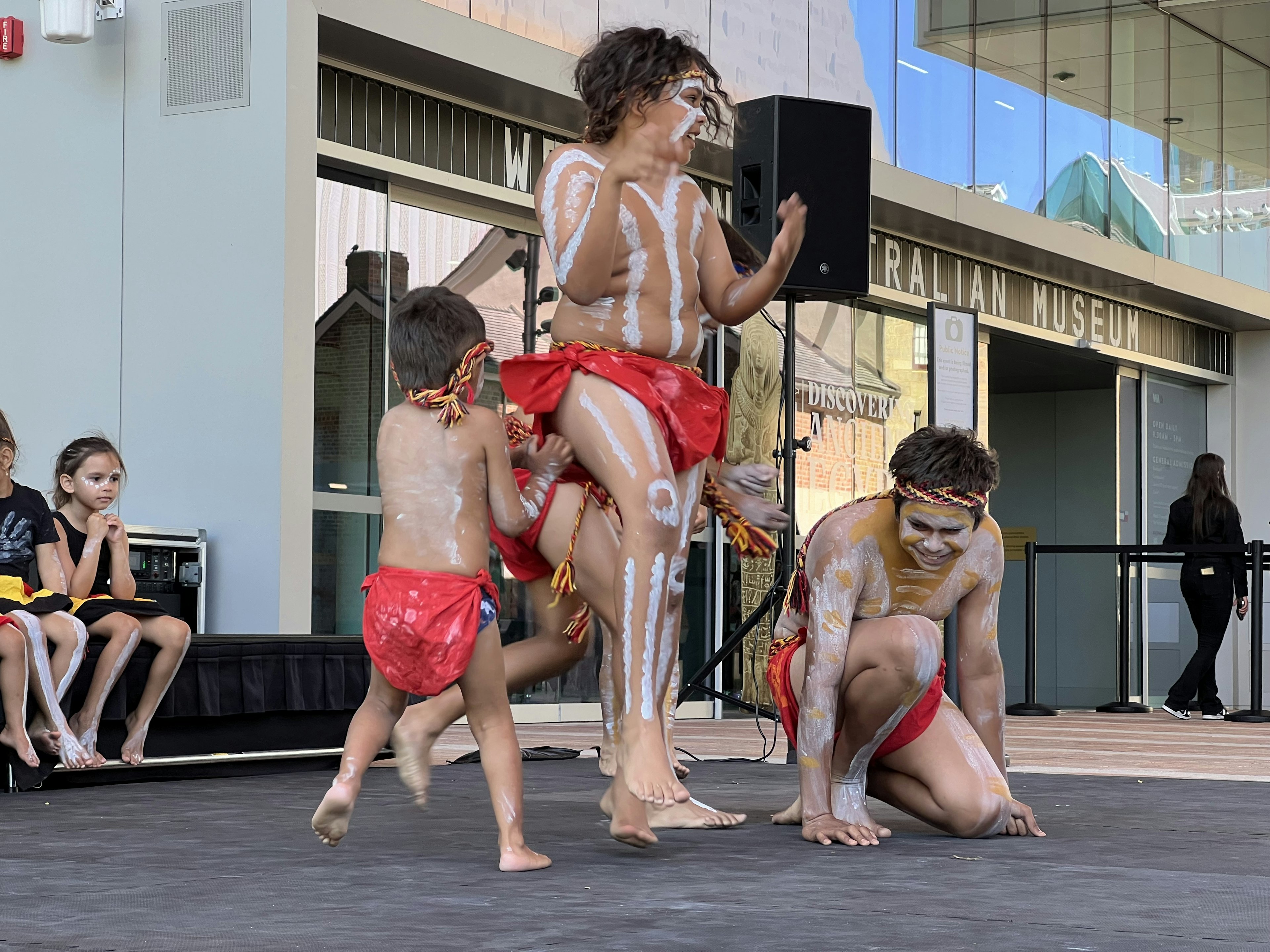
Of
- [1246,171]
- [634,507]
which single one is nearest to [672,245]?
[634,507]

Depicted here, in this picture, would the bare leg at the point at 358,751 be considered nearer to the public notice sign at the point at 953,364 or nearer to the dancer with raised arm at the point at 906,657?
the dancer with raised arm at the point at 906,657

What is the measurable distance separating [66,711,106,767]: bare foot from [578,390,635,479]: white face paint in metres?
2.37

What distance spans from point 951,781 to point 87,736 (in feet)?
8.90

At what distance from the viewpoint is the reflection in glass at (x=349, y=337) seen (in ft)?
25.0

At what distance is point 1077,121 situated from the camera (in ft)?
41.2

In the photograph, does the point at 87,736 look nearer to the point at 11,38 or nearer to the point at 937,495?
the point at 937,495

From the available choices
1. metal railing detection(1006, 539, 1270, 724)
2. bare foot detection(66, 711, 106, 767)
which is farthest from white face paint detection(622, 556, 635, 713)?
metal railing detection(1006, 539, 1270, 724)

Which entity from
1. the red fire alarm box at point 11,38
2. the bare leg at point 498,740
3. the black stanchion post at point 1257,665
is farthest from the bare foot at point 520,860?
the black stanchion post at point 1257,665

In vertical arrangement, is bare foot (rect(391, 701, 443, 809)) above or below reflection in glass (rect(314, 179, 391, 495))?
below

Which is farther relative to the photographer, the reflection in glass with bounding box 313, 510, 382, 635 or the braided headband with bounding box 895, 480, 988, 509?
the reflection in glass with bounding box 313, 510, 382, 635

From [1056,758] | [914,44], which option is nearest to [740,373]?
[914,44]

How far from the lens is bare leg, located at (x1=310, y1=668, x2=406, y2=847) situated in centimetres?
278

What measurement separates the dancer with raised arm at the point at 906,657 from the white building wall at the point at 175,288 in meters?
4.10

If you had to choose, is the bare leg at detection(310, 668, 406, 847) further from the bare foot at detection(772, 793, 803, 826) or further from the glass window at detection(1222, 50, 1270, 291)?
the glass window at detection(1222, 50, 1270, 291)
